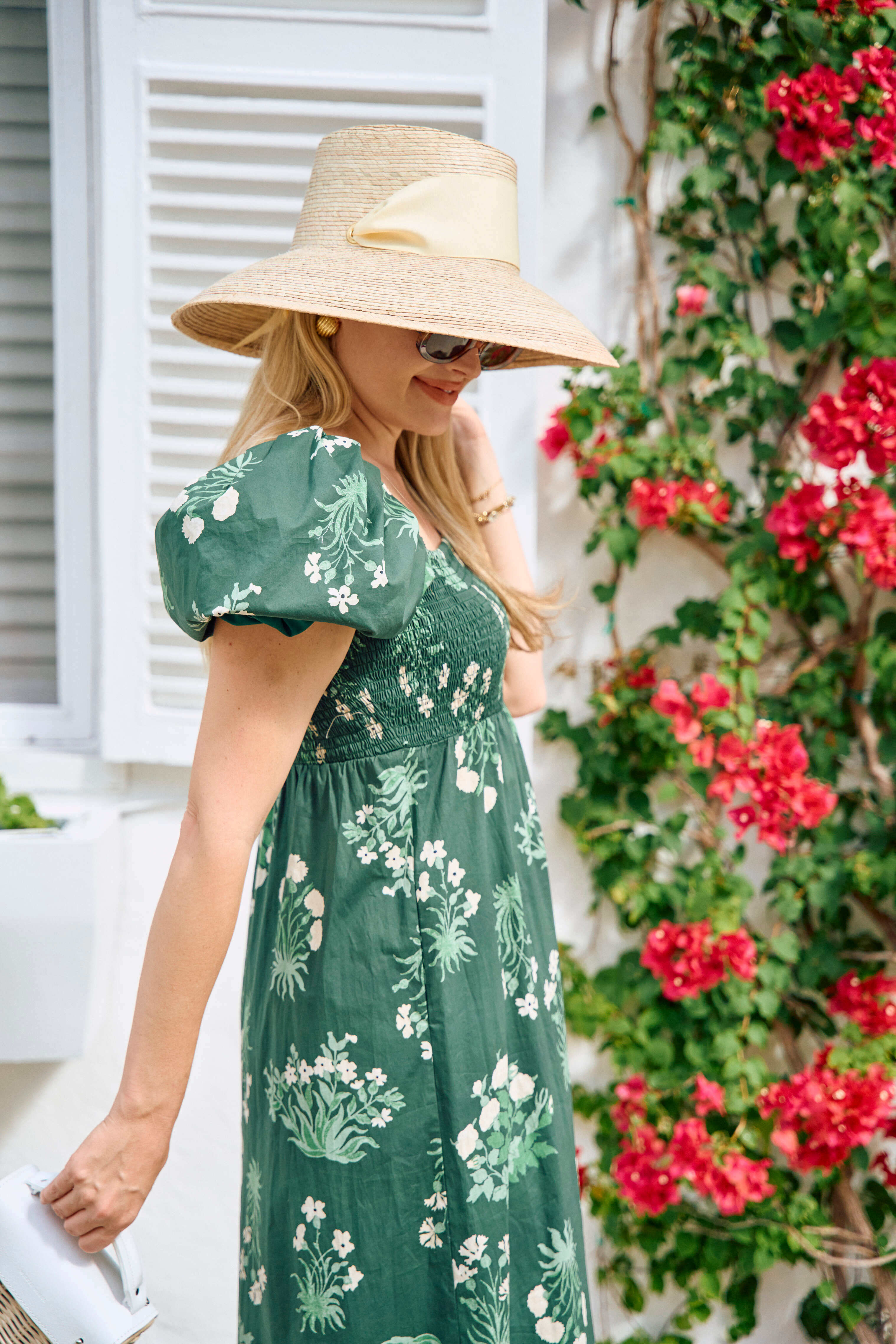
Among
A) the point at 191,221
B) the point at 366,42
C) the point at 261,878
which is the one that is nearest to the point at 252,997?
the point at 261,878

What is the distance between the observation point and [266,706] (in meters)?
0.76

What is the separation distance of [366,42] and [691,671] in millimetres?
1033

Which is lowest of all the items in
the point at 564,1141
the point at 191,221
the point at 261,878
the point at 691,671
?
the point at 564,1141

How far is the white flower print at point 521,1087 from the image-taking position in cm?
94

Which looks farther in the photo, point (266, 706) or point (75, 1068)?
point (75, 1068)

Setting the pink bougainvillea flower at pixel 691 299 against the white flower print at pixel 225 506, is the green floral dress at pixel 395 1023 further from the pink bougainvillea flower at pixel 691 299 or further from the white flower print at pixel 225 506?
the pink bougainvillea flower at pixel 691 299

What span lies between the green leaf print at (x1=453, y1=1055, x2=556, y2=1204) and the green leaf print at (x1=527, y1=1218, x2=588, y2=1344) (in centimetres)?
7

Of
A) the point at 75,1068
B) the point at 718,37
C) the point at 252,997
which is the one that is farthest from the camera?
the point at 75,1068

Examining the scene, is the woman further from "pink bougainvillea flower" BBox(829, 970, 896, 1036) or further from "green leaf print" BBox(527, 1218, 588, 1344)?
"pink bougainvillea flower" BBox(829, 970, 896, 1036)

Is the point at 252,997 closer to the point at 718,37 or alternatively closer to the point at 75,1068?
the point at 75,1068

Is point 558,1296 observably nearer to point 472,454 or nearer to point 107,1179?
point 107,1179

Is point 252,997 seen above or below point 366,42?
below

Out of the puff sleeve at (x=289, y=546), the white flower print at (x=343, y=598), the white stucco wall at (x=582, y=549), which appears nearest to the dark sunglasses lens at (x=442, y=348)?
the puff sleeve at (x=289, y=546)

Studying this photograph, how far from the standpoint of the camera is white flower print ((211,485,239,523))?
728 mm
